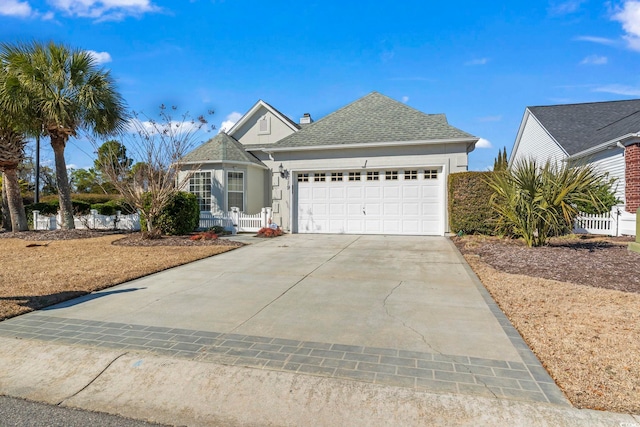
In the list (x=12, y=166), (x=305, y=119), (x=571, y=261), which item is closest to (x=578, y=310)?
(x=571, y=261)

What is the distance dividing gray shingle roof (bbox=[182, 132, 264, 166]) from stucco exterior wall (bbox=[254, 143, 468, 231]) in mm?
A: 2077

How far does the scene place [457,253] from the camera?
9336 mm

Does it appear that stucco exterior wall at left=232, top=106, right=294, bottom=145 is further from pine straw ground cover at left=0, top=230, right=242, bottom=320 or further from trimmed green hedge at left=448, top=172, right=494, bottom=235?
trimmed green hedge at left=448, top=172, right=494, bottom=235

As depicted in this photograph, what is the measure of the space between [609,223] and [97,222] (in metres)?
20.9

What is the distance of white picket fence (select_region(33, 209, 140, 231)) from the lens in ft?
55.3

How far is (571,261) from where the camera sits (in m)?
7.52

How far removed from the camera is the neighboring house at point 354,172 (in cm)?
1344

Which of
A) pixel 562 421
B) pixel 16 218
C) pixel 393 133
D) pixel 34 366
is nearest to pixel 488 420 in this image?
pixel 562 421

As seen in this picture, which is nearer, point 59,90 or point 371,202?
point 59,90

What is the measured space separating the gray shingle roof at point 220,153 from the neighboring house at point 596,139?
11.1m

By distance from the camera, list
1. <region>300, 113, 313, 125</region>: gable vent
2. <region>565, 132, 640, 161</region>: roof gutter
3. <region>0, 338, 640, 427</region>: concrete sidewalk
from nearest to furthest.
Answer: <region>0, 338, 640, 427</region>: concrete sidewalk → <region>565, 132, 640, 161</region>: roof gutter → <region>300, 113, 313, 125</region>: gable vent

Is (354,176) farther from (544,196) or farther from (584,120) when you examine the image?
(584,120)

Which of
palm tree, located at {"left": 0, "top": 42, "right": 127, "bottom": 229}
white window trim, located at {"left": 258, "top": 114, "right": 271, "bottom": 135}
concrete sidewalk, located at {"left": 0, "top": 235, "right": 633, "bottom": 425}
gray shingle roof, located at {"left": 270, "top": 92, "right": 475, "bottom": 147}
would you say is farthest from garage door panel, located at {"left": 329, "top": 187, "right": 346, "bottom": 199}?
palm tree, located at {"left": 0, "top": 42, "right": 127, "bottom": 229}

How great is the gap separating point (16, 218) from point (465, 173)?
59.0 feet
